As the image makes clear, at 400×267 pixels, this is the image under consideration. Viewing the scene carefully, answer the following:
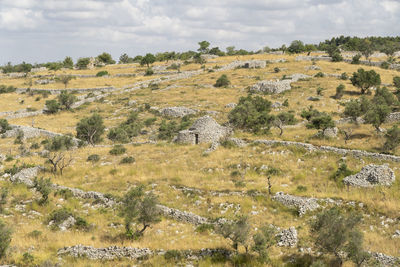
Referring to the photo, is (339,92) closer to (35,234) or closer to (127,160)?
(127,160)

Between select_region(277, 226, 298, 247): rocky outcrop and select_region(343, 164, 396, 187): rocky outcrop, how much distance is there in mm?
8244

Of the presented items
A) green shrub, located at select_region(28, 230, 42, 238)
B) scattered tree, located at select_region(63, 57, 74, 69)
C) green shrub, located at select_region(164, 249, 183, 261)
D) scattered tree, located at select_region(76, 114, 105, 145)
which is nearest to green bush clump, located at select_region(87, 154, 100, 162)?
scattered tree, located at select_region(76, 114, 105, 145)

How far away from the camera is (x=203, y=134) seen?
33.9 meters

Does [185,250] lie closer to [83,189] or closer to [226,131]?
[83,189]

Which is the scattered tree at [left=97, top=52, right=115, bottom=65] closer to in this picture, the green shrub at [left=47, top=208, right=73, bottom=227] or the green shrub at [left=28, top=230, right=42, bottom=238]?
the green shrub at [left=47, top=208, right=73, bottom=227]

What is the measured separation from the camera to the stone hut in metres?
33.9

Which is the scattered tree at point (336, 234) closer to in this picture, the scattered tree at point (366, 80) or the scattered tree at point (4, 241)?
the scattered tree at point (4, 241)

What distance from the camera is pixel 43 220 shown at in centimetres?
1845

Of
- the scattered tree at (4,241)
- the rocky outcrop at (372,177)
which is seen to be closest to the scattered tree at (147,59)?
the rocky outcrop at (372,177)

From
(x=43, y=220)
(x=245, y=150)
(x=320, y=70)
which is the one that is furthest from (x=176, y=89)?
(x=43, y=220)

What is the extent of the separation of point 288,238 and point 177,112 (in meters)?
41.0

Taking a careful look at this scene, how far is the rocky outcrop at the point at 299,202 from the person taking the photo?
59.3 feet

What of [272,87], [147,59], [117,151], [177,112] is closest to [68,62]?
[147,59]

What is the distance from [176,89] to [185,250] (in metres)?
62.9
